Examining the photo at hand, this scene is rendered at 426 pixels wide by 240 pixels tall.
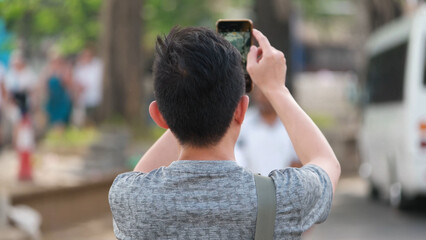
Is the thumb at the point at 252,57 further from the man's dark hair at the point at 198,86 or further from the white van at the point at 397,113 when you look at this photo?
the white van at the point at 397,113

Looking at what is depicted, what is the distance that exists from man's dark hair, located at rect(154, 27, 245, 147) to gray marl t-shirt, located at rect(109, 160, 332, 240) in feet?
0.27

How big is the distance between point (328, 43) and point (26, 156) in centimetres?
5481

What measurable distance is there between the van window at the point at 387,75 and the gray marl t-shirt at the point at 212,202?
36.2ft

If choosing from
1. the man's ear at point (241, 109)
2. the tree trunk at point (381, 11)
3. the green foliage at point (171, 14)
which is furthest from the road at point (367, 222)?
the green foliage at point (171, 14)

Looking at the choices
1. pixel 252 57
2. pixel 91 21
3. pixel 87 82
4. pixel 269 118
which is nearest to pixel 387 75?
pixel 87 82

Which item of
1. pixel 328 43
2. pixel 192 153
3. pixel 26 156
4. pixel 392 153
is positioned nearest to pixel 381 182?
pixel 392 153

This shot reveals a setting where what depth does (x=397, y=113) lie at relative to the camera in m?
13.0

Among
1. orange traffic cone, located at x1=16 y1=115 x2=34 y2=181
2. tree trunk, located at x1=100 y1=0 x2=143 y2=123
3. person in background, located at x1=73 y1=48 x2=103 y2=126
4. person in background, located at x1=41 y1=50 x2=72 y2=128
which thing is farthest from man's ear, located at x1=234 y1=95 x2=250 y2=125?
person in background, located at x1=73 y1=48 x2=103 y2=126

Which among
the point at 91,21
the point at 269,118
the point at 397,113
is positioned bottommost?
the point at 91,21

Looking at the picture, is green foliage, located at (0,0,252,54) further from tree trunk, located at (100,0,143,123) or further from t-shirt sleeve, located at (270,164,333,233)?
t-shirt sleeve, located at (270,164,333,233)

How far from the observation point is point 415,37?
41.3ft

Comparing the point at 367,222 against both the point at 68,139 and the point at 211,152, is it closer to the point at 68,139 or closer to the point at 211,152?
the point at 68,139

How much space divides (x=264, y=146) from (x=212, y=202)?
4.17 metres

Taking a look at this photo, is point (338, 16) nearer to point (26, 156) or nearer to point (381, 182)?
point (381, 182)
